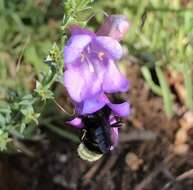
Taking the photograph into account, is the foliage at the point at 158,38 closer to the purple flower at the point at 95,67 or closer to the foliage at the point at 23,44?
the foliage at the point at 23,44

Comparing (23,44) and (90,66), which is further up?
(90,66)

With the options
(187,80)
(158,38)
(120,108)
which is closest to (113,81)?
(120,108)

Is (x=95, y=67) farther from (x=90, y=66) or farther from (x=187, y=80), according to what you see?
(x=187, y=80)

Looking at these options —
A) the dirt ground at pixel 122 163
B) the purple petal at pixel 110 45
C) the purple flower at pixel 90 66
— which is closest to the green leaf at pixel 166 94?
the dirt ground at pixel 122 163

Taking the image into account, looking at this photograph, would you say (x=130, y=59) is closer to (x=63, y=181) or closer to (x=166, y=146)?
(x=166, y=146)

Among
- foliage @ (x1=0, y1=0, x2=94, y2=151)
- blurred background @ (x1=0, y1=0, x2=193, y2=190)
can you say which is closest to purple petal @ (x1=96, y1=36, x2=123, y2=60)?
foliage @ (x1=0, y1=0, x2=94, y2=151)

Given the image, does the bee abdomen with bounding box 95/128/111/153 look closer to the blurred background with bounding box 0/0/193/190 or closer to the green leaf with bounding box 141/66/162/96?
the blurred background with bounding box 0/0/193/190

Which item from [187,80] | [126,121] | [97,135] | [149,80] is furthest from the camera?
[126,121]
